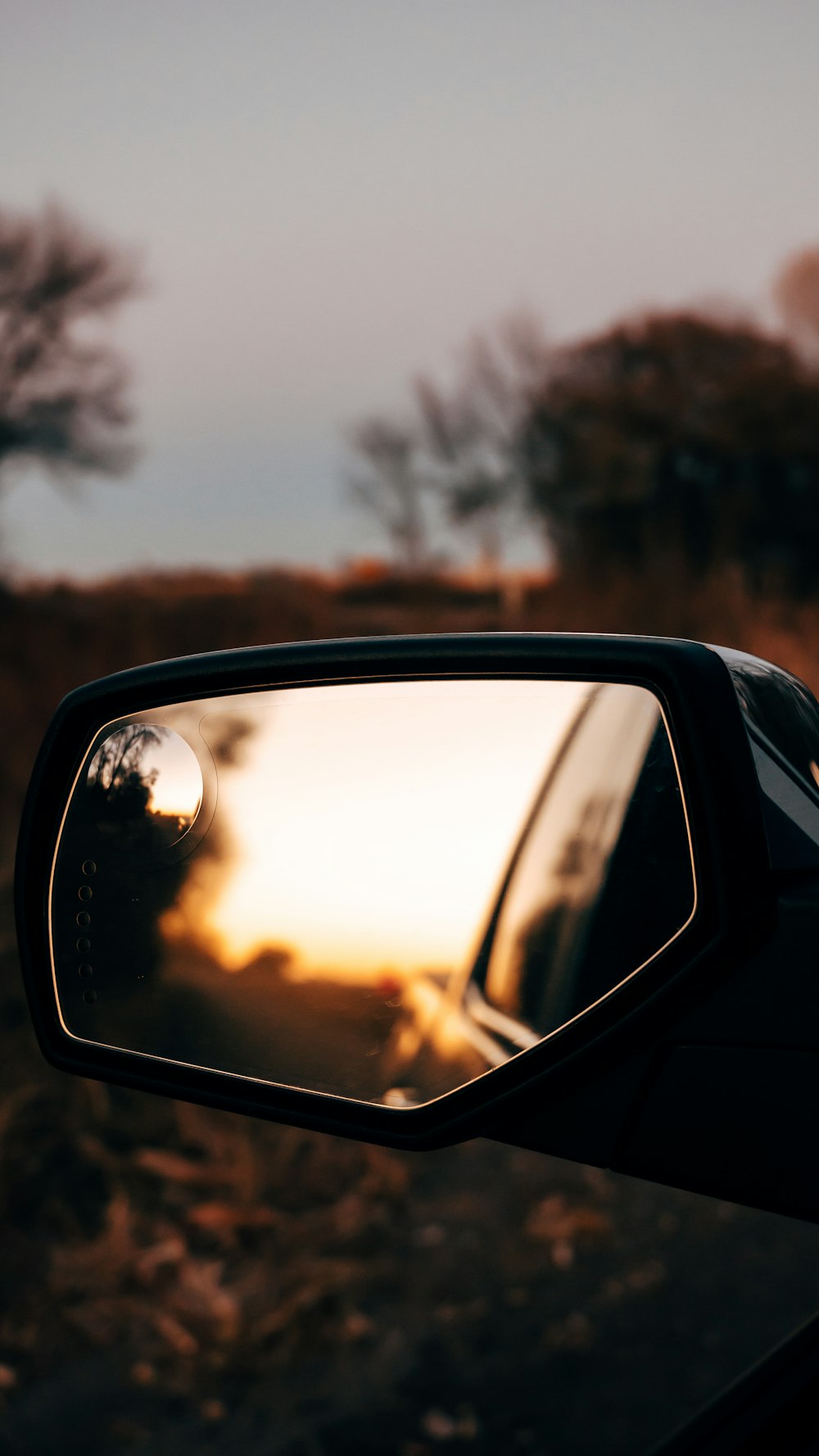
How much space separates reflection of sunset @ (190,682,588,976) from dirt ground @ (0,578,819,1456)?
8.53ft

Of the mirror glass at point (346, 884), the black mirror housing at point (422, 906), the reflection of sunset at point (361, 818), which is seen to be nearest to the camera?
the black mirror housing at point (422, 906)

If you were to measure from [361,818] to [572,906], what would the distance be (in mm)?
236

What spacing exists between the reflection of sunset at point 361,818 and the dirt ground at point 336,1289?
2.60 metres

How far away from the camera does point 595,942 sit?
899 mm

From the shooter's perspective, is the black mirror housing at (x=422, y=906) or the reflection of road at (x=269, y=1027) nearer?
the black mirror housing at (x=422, y=906)

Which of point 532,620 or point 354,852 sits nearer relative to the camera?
point 354,852

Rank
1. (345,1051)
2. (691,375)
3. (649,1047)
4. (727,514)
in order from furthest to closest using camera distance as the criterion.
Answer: (691,375)
(727,514)
(345,1051)
(649,1047)

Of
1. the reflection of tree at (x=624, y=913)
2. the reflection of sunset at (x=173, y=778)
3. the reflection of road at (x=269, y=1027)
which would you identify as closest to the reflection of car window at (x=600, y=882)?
the reflection of tree at (x=624, y=913)

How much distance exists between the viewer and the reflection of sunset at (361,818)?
110cm

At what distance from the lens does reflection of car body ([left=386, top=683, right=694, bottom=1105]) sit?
834 millimetres

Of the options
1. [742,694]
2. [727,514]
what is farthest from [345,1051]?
[727,514]

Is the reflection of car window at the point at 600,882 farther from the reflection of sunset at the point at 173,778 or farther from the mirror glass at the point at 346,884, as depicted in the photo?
the reflection of sunset at the point at 173,778

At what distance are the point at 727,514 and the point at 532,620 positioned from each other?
389cm

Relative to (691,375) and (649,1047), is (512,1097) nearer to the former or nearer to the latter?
(649,1047)
